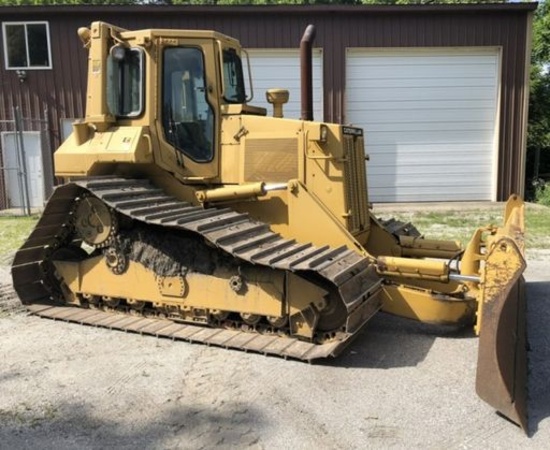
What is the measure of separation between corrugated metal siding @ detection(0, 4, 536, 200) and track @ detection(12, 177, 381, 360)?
34.0 feet

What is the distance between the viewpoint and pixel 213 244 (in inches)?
210

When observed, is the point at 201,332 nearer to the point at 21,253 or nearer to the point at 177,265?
the point at 177,265

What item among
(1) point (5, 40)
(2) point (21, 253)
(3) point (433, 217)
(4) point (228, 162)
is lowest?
(3) point (433, 217)

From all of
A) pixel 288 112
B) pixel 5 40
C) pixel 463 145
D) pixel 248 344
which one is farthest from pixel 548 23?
pixel 248 344

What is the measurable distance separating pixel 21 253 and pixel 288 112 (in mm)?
11017

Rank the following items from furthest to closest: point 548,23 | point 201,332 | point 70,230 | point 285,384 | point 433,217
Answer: point 548,23
point 433,217
point 70,230
point 201,332
point 285,384

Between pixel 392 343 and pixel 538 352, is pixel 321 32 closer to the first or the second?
pixel 392 343

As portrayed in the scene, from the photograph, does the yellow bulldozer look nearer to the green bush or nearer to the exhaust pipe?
the exhaust pipe

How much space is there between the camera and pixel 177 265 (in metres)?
5.69

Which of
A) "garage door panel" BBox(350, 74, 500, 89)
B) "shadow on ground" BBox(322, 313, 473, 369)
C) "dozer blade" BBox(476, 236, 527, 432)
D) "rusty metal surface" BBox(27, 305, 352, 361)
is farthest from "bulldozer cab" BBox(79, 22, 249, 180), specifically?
"garage door panel" BBox(350, 74, 500, 89)

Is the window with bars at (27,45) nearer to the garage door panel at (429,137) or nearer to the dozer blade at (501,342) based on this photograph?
the garage door panel at (429,137)

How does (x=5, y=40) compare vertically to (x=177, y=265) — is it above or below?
above

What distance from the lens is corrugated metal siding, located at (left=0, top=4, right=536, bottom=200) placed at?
604 inches

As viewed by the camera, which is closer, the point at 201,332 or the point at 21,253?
the point at 201,332
